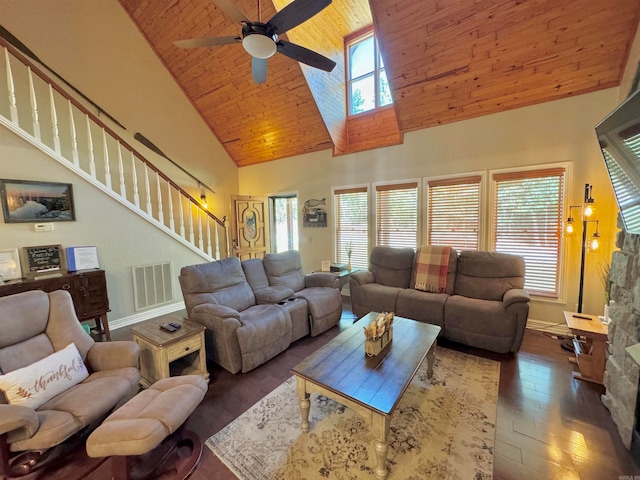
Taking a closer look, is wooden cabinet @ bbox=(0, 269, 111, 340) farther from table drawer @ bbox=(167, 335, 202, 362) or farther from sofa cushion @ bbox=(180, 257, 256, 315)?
table drawer @ bbox=(167, 335, 202, 362)

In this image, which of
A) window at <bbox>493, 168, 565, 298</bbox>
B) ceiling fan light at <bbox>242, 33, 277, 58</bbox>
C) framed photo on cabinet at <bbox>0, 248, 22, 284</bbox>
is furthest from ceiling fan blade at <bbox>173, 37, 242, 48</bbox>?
window at <bbox>493, 168, 565, 298</bbox>

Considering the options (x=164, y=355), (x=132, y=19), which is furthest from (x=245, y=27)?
(x=132, y=19)

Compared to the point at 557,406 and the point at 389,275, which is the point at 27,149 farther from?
the point at 557,406

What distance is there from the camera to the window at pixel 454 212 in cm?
381

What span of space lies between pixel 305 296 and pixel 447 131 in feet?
10.6

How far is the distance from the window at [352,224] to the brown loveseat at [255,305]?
135cm

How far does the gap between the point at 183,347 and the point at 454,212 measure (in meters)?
3.90

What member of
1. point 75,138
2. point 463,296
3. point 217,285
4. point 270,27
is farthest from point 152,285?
point 463,296

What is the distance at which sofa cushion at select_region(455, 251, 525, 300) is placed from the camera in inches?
125

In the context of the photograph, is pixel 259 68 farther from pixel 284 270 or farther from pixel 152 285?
pixel 152 285

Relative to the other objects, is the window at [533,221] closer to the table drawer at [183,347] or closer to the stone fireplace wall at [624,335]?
the stone fireplace wall at [624,335]

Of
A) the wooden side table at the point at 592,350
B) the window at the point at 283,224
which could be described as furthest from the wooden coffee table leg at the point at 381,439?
the window at the point at 283,224

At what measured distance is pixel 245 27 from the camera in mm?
2115

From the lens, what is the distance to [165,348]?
2.11 meters
